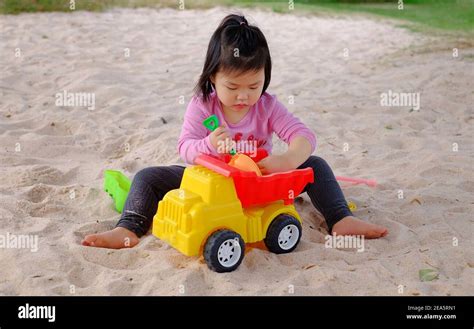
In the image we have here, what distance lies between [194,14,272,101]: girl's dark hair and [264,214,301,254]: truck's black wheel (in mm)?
520

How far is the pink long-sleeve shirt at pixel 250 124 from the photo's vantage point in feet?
8.11

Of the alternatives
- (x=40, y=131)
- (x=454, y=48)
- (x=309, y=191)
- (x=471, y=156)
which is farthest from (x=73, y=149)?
(x=454, y=48)

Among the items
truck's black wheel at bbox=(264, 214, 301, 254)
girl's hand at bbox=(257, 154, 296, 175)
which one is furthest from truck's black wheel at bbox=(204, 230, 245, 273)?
girl's hand at bbox=(257, 154, 296, 175)

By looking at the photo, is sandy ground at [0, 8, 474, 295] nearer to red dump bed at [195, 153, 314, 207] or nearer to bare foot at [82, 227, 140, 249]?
bare foot at [82, 227, 140, 249]

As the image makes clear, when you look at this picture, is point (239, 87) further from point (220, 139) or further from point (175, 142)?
point (175, 142)

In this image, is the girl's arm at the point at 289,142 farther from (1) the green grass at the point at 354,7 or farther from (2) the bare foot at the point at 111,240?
(1) the green grass at the point at 354,7

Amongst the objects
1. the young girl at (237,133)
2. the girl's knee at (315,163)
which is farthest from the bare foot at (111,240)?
the girl's knee at (315,163)

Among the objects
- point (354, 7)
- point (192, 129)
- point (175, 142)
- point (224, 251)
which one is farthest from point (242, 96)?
point (354, 7)

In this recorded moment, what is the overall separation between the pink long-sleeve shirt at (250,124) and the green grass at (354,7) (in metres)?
5.48

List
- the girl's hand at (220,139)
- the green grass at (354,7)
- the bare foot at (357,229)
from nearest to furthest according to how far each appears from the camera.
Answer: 1. the girl's hand at (220,139)
2. the bare foot at (357,229)
3. the green grass at (354,7)

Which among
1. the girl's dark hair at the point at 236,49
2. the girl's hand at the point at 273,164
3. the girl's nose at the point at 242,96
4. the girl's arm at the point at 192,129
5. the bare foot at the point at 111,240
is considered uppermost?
the girl's dark hair at the point at 236,49

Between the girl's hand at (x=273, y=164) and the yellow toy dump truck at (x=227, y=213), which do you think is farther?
the girl's hand at (x=273, y=164)

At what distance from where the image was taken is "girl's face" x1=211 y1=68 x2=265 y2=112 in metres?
2.26

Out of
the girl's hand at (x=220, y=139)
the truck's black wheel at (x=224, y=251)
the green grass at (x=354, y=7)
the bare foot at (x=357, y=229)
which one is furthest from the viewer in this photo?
the green grass at (x=354, y=7)
